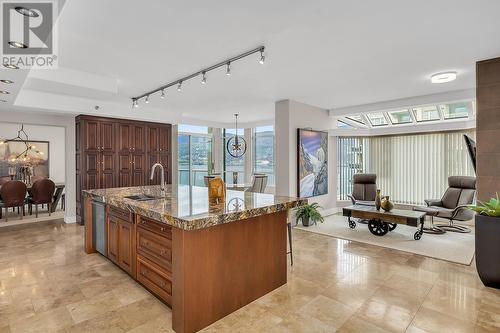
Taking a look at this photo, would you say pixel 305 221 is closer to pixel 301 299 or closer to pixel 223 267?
pixel 301 299

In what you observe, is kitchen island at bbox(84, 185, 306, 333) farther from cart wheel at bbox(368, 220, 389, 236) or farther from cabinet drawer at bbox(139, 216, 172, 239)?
cart wheel at bbox(368, 220, 389, 236)

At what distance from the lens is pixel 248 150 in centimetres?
955

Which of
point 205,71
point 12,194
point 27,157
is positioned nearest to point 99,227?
point 205,71

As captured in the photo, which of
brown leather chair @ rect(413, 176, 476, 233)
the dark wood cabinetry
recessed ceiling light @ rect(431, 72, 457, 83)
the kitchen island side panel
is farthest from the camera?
the dark wood cabinetry

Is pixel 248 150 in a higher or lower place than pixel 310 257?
higher

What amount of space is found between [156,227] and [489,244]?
11.3 feet

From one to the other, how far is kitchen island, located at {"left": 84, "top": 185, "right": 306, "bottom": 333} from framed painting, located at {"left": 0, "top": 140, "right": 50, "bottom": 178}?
21.3ft

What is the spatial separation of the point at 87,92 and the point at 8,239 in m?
2.98

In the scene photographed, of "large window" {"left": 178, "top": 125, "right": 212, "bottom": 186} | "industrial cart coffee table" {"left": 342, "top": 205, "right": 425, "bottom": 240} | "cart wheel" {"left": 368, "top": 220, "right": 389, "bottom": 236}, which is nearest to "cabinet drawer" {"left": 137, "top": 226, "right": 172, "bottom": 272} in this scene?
"industrial cart coffee table" {"left": 342, "top": 205, "right": 425, "bottom": 240}

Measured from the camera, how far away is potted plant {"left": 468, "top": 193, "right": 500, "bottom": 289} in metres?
2.86

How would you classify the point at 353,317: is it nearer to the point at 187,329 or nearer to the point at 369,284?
the point at 369,284

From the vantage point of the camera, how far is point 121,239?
3221 mm

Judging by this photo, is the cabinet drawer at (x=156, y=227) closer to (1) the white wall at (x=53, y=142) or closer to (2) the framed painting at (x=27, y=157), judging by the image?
(1) the white wall at (x=53, y=142)

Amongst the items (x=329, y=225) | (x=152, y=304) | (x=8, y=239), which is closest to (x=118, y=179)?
(x=8, y=239)
